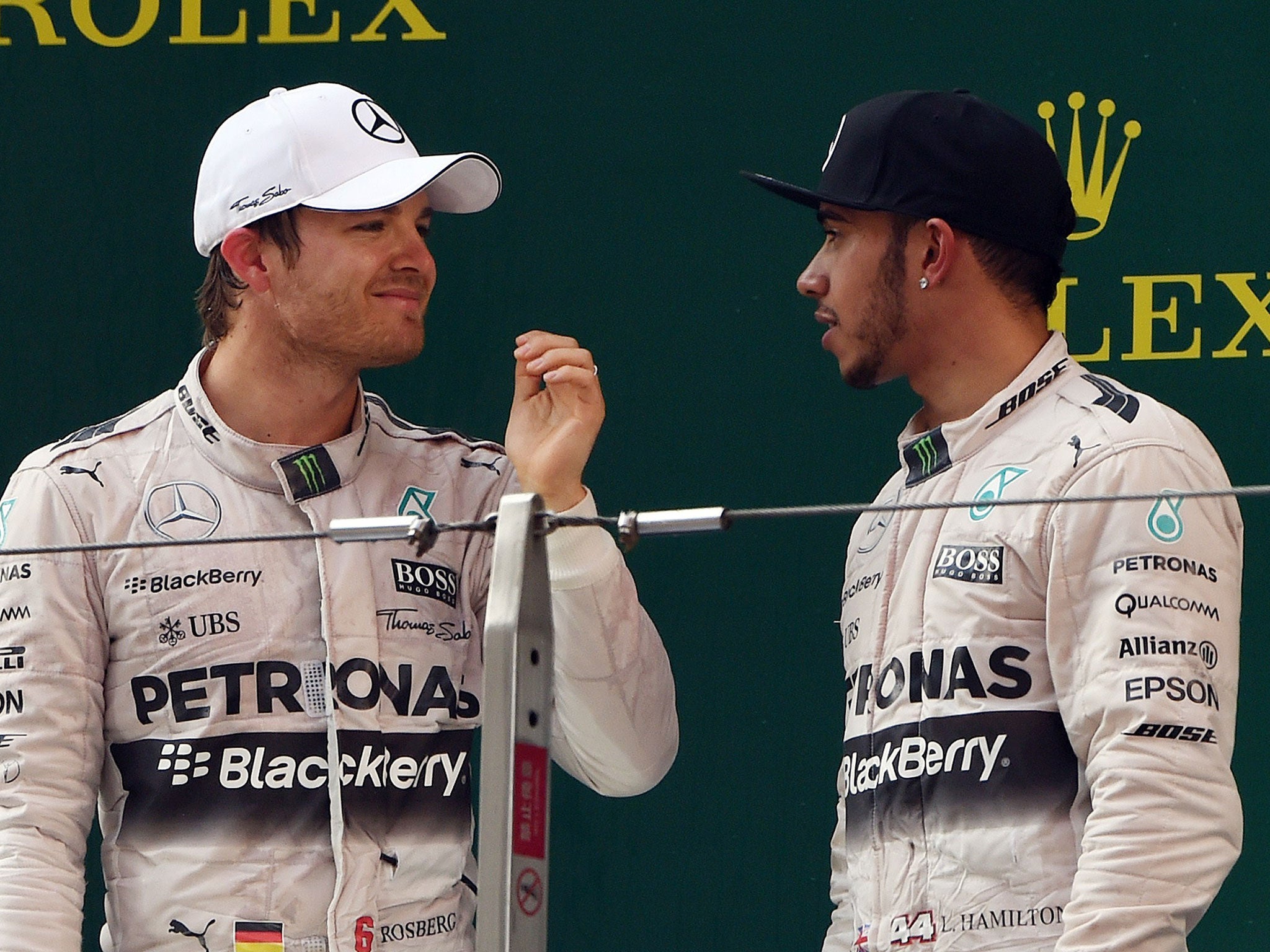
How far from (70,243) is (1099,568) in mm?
1700

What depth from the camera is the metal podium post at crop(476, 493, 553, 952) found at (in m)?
1.67

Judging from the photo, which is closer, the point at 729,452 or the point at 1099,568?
the point at 1099,568

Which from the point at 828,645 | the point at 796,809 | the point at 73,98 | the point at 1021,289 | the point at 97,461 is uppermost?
the point at 73,98

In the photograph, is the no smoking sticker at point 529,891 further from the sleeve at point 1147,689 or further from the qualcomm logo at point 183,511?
the qualcomm logo at point 183,511

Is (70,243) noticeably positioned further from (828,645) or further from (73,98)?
(828,645)

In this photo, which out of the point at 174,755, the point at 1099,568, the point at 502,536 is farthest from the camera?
the point at 174,755

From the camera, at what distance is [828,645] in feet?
10.4

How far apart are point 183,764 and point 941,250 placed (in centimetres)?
93

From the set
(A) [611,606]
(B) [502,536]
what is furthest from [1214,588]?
(B) [502,536]

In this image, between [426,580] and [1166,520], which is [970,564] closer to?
[1166,520]

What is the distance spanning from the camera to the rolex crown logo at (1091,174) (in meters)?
3.08

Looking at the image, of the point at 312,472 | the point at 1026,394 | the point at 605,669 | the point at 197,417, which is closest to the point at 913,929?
the point at 605,669

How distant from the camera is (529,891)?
170cm

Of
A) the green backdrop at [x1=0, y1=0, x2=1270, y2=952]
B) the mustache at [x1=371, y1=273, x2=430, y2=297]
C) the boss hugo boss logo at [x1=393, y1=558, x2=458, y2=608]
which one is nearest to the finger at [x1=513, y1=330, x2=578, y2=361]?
the mustache at [x1=371, y1=273, x2=430, y2=297]
